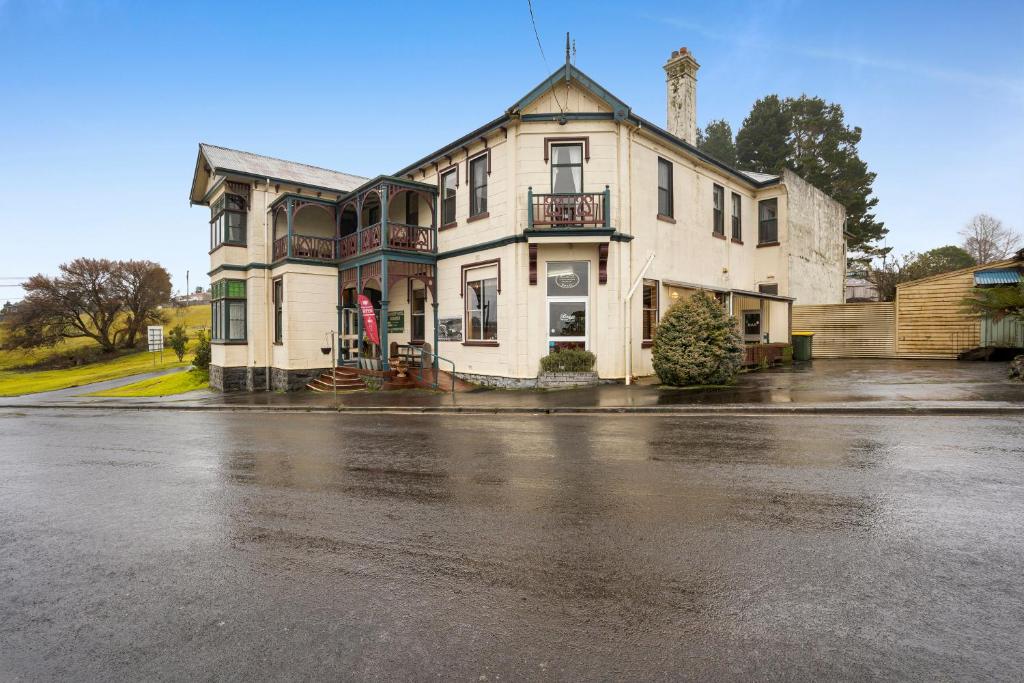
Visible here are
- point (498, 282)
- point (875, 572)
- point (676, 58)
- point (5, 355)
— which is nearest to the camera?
point (875, 572)

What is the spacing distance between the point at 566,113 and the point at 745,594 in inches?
590

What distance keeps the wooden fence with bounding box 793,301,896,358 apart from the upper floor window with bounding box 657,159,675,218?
10523 mm

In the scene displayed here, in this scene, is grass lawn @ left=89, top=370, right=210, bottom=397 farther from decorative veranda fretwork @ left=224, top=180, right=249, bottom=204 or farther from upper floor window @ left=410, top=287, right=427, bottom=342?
upper floor window @ left=410, top=287, right=427, bottom=342

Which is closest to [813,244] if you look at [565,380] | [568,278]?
[568,278]

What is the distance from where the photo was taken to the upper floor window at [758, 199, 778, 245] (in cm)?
2336

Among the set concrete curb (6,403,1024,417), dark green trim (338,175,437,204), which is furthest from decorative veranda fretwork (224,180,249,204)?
concrete curb (6,403,1024,417)

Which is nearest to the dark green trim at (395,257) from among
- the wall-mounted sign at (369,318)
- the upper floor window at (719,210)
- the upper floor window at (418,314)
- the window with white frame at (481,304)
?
the upper floor window at (418,314)

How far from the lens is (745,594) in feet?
11.2

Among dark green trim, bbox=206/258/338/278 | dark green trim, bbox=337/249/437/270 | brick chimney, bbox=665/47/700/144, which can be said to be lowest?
dark green trim, bbox=337/249/437/270

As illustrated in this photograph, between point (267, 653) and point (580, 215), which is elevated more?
point (580, 215)

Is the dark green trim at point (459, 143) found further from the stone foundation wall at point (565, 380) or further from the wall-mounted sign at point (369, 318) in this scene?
the stone foundation wall at point (565, 380)

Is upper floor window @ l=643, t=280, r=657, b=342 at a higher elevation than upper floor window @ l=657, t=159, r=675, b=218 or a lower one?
lower

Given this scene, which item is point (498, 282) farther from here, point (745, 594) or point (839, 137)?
point (839, 137)

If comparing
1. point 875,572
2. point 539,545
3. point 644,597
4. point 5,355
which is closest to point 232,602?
point 539,545
